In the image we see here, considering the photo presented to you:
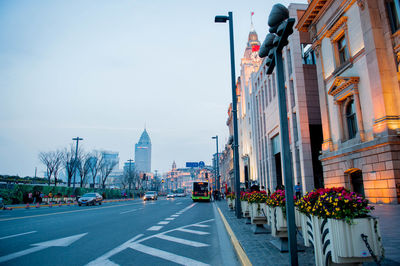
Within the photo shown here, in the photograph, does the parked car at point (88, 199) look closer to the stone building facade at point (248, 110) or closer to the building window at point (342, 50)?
the stone building facade at point (248, 110)

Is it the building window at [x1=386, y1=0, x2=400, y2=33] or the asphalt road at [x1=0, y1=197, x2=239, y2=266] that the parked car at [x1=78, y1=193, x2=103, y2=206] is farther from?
the building window at [x1=386, y1=0, x2=400, y2=33]

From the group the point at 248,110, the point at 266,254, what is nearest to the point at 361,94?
the point at 266,254

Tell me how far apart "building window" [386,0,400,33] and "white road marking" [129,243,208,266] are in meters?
17.2

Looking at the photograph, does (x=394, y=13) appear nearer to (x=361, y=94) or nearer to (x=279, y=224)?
(x=361, y=94)

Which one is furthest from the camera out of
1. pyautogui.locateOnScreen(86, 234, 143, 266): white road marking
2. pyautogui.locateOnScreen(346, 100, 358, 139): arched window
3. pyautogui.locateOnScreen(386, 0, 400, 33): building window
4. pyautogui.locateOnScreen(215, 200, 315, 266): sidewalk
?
pyautogui.locateOnScreen(346, 100, 358, 139): arched window

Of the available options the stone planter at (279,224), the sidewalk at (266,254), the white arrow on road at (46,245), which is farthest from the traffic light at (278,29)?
the white arrow on road at (46,245)

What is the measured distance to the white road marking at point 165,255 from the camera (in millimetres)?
5630

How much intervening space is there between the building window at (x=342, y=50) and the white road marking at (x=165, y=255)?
18917 millimetres

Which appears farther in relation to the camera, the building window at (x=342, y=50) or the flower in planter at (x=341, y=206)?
the building window at (x=342, y=50)

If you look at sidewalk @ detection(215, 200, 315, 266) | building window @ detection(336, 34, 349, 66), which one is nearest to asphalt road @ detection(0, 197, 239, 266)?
sidewalk @ detection(215, 200, 315, 266)

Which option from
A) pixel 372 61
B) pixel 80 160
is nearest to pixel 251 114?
pixel 372 61

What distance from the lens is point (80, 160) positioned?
2483 inches

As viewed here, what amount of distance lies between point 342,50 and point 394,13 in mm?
4373

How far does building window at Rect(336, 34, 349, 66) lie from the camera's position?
1922 centimetres
